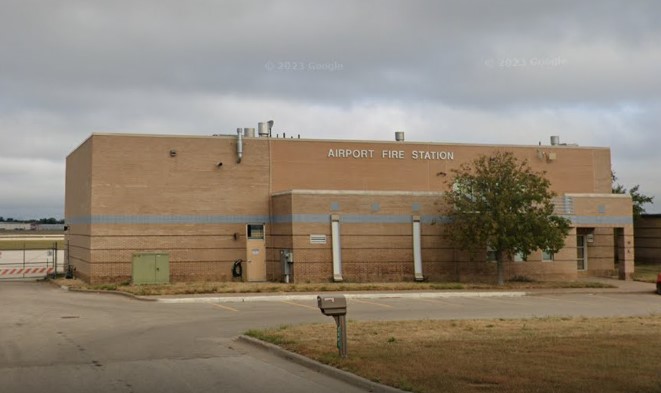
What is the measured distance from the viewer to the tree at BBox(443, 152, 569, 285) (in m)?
32.5

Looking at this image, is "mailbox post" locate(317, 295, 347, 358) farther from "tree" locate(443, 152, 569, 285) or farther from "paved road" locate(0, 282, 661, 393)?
"tree" locate(443, 152, 569, 285)

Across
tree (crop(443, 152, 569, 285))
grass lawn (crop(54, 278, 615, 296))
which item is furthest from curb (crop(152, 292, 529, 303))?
tree (crop(443, 152, 569, 285))

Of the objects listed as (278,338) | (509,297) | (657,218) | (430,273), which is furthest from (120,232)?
(657,218)

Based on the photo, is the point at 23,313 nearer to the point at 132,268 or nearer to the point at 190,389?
the point at 132,268

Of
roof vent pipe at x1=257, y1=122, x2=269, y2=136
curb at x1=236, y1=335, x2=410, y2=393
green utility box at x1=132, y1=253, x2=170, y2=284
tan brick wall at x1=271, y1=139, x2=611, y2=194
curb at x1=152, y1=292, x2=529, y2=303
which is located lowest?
curb at x1=152, y1=292, x2=529, y2=303

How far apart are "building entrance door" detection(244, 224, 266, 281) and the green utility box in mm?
4924

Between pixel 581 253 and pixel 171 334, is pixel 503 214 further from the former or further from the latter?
pixel 171 334

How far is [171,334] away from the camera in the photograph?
16.9m

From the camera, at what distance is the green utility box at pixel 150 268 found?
32531 mm

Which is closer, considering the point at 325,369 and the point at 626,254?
the point at 325,369

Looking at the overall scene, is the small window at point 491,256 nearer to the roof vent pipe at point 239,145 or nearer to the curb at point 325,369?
A: the roof vent pipe at point 239,145

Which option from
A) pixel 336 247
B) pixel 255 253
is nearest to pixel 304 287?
pixel 336 247

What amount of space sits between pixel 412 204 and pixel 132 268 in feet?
45.3

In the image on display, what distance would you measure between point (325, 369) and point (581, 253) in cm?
3238
